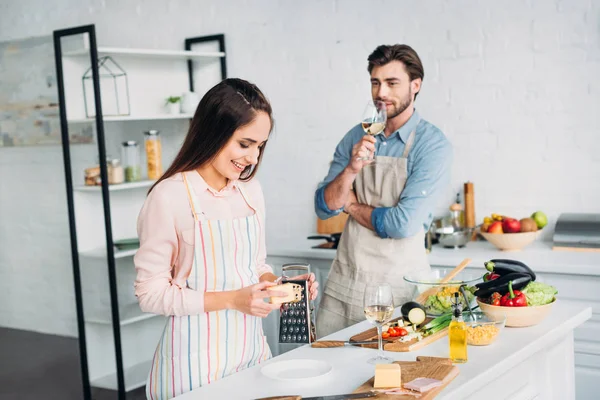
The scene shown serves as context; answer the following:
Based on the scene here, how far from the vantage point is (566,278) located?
3.49 m

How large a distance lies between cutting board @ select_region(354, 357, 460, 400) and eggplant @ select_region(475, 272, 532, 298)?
443 millimetres

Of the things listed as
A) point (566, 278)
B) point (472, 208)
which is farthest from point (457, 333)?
point (472, 208)

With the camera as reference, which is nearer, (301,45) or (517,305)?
(517,305)

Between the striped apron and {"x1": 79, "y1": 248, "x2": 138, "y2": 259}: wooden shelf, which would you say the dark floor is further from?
the striped apron

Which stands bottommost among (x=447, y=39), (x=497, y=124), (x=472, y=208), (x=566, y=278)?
(x=566, y=278)

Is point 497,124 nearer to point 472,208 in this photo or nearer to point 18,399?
point 472,208

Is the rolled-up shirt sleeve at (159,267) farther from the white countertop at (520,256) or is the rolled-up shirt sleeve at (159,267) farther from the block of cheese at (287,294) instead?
the white countertop at (520,256)

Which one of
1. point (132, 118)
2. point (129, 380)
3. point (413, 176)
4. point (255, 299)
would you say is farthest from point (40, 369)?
point (255, 299)

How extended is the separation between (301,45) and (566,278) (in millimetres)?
2239

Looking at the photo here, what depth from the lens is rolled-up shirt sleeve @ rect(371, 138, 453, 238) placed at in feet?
10.00

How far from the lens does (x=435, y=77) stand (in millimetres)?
4293

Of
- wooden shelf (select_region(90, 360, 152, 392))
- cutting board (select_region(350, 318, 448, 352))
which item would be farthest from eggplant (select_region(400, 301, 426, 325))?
wooden shelf (select_region(90, 360, 152, 392))

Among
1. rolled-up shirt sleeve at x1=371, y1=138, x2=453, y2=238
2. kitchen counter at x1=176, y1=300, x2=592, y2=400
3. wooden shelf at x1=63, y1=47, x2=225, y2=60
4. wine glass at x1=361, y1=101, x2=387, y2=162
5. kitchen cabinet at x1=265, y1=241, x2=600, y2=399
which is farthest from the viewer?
wooden shelf at x1=63, y1=47, x2=225, y2=60

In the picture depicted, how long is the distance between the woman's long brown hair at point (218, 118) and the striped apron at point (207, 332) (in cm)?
11
